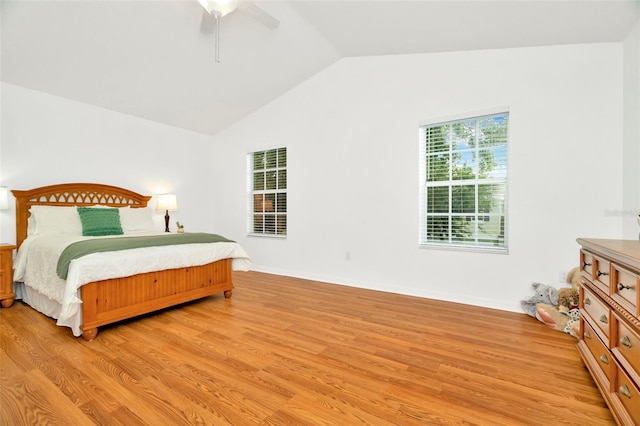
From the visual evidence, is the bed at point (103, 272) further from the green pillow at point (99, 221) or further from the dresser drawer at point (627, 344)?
the dresser drawer at point (627, 344)

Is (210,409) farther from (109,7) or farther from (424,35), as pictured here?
(424,35)

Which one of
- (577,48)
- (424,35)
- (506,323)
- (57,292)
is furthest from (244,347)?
(577,48)

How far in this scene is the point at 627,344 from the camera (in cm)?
126

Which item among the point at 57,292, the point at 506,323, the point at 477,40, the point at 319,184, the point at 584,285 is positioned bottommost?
the point at 506,323

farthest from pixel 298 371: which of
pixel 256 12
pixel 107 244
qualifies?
pixel 256 12

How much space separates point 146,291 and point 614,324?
3.29 meters

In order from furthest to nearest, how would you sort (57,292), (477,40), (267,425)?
(477,40) < (57,292) < (267,425)

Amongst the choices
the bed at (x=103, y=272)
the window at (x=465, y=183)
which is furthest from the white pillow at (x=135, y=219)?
the window at (x=465, y=183)

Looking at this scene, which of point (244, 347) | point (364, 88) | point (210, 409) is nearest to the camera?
point (210, 409)

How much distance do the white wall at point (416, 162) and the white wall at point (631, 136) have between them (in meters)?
0.07

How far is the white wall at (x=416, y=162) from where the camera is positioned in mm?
2686

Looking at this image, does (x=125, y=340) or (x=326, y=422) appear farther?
(x=125, y=340)

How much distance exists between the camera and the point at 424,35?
3070 mm

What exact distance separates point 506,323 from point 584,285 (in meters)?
0.94
